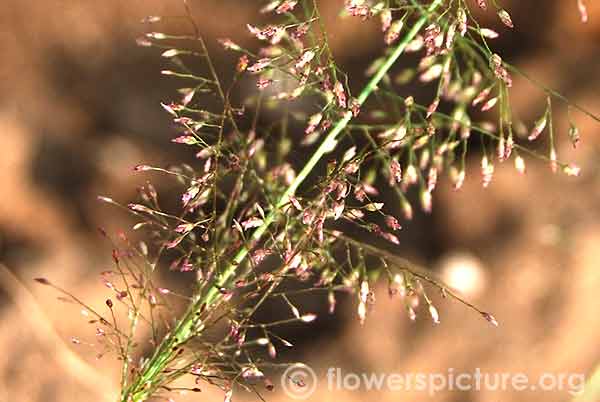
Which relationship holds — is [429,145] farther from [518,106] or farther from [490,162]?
[518,106]

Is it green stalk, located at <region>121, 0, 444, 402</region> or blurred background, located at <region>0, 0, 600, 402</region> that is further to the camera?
blurred background, located at <region>0, 0, 600, 402</region>

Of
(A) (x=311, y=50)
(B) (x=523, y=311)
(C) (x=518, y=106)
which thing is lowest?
(B) (x=523, y=311)

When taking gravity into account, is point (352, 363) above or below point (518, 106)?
below

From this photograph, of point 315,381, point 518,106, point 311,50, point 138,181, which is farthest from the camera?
point 138,181

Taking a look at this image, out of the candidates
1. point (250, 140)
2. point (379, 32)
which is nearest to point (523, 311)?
point (379, 32)

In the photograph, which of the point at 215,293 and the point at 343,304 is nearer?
the point at 215,293

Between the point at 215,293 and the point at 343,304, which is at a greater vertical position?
the point at 215,293

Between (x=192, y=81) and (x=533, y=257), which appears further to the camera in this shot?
(x=192, y=81)

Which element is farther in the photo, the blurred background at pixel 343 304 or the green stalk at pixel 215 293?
the blurred background at pixel 343 304
